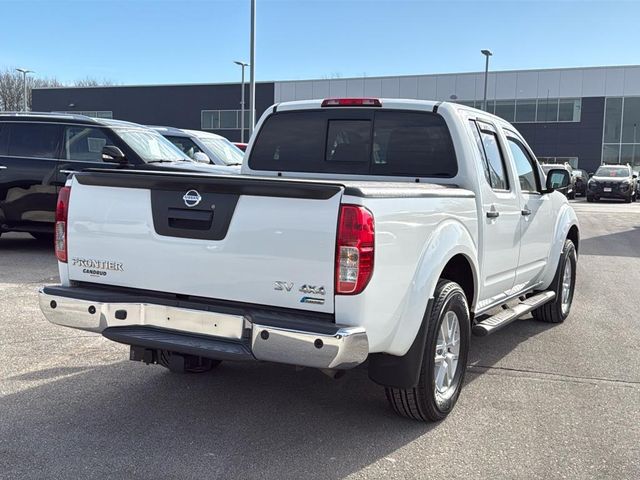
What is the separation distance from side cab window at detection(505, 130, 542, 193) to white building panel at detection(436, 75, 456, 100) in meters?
45.3

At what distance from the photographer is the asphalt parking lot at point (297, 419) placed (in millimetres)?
3439

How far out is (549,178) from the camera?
6.23 m

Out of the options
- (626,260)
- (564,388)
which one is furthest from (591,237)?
(564,388)

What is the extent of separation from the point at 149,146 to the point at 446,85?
4274cm

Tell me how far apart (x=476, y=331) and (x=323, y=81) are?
50.0 m

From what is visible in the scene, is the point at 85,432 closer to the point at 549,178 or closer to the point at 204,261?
the point at 204,261

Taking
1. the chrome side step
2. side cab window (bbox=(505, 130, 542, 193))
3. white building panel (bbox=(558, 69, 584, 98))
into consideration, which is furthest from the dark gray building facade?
the chrome side step

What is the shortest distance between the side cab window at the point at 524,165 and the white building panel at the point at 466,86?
45.1 m

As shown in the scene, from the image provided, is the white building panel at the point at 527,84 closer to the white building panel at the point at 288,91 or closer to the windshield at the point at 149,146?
the white building panel at the point at 288,91

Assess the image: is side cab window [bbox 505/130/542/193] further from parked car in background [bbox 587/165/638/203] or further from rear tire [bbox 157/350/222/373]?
parked car in background [bbox 587/165/638/203]

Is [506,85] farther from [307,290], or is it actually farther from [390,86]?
[307,290]

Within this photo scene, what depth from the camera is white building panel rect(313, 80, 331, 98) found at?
5199 cm

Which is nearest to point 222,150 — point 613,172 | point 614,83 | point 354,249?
point 354,249

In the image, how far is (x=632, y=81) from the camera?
47.0 meters
